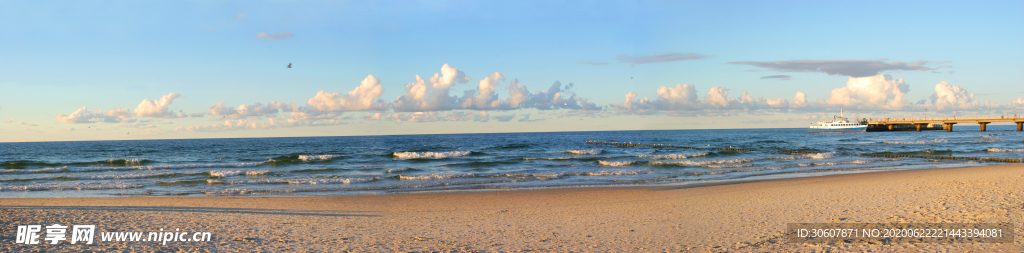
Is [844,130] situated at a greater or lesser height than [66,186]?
greater

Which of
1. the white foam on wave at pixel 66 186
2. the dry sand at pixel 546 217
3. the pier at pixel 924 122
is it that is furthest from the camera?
the pier at pixel 924 122

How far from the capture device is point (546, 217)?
10.8 meters

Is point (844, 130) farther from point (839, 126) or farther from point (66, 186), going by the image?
point (66, 186)

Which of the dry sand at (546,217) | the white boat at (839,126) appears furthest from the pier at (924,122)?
the dry sand at (546,217)

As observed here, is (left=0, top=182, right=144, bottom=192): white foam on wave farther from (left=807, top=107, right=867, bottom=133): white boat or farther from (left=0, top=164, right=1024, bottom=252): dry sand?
(left=807, top=107, right=867, bottom=133): white boat

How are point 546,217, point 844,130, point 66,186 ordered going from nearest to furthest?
point 546,217
point 66,186
point 844,130

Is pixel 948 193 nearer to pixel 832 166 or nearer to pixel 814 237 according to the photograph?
pixel 814 237

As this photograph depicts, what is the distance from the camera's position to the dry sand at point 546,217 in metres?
7.86

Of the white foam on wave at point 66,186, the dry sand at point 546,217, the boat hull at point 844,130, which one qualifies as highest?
the boat hull at point 844,130

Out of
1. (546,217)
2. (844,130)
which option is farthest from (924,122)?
(546,217)

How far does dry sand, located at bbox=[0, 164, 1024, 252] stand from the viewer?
7.86 metres

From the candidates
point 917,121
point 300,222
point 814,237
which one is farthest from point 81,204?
point 917,121

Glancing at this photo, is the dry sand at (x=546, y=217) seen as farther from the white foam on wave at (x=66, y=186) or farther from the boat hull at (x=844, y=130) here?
the boat hull at (x=844, y=130)

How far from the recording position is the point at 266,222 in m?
10.2
